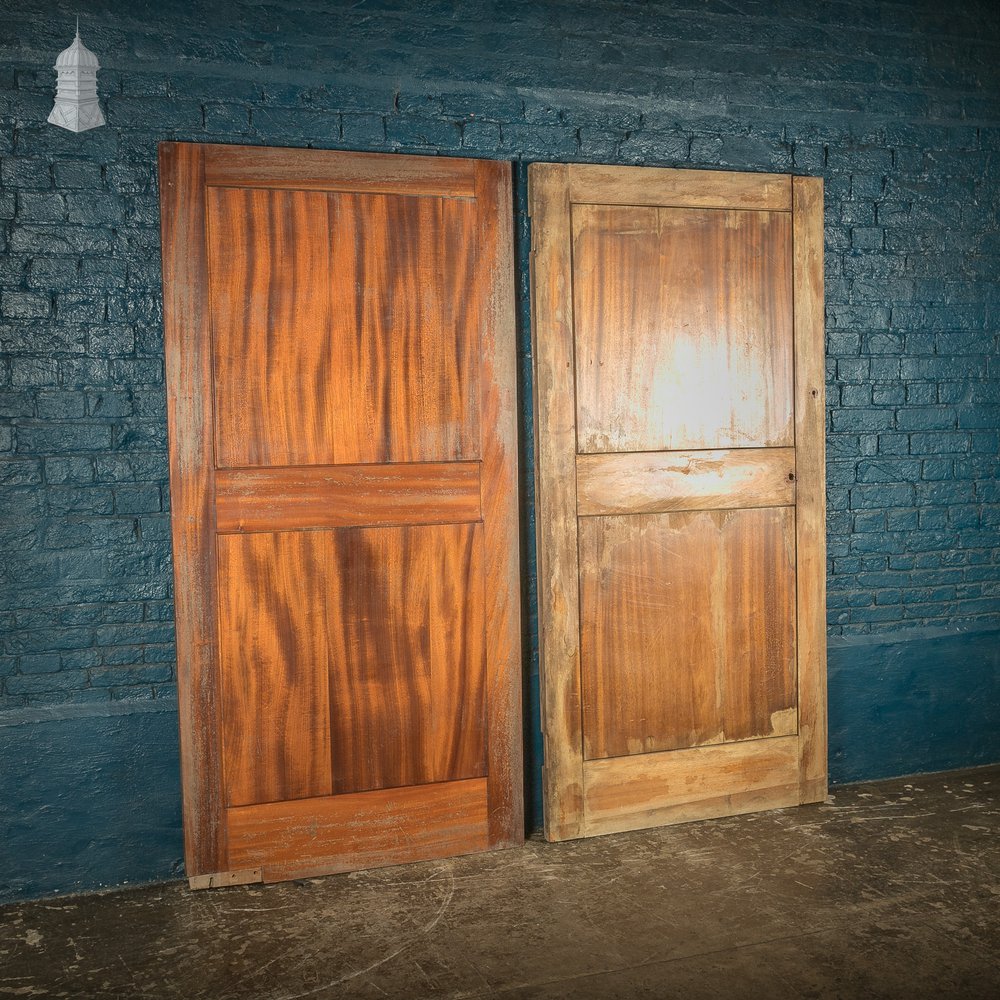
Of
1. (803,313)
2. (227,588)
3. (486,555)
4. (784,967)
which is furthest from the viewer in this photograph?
(803,313)

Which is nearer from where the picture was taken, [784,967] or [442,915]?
[784,967]

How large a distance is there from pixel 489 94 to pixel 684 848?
2.64 m

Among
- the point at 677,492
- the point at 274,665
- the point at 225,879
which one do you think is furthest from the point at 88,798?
the point at 677,492

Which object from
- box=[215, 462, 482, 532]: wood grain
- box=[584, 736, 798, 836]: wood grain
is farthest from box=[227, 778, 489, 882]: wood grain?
box=[215, 462, 482, 532]: wood grain

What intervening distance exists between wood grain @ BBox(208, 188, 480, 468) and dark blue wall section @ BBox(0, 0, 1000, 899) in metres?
0.23

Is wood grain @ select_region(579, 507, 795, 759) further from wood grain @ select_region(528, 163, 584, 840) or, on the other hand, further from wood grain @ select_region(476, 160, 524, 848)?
wood grain @ select_region(476, 160, 524, 848)

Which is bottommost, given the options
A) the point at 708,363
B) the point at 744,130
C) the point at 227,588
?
the point at 227,588

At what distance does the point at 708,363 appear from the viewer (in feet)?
11.6

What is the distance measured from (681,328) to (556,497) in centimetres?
75

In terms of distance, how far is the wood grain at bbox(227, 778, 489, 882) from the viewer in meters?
3.15

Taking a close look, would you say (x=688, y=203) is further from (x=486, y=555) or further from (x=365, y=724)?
(x=365, y=724)

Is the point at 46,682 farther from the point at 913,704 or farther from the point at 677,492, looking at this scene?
the point at 913,704

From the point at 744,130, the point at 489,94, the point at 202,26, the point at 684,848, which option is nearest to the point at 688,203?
the point at 744,130

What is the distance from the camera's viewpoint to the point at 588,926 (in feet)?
9.29
